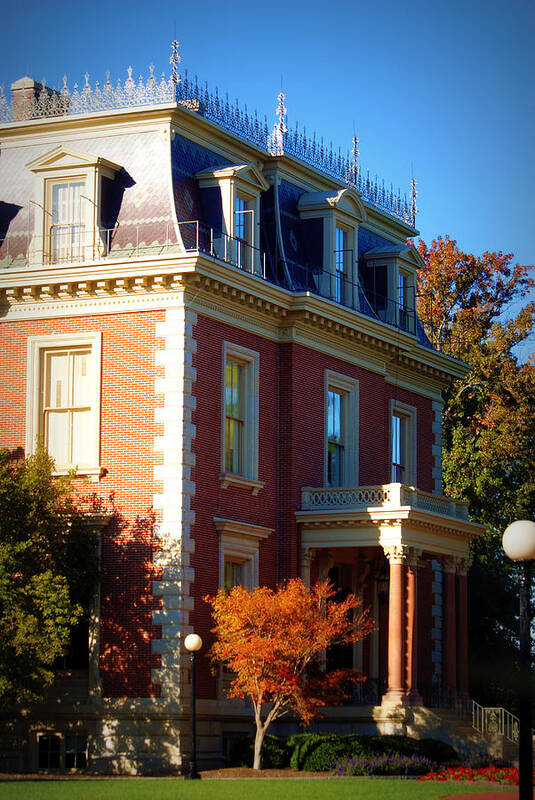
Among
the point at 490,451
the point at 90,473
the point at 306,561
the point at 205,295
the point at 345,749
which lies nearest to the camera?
the point at 345,749

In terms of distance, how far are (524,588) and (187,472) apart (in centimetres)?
1461

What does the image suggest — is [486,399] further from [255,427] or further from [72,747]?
[72,747]

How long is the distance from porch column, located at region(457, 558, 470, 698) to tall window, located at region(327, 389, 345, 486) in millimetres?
3823

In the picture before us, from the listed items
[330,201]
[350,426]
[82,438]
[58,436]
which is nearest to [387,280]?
[330,201]

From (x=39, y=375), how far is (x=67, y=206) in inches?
156

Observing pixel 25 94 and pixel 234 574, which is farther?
pixel 25 94

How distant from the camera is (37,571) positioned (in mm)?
32344

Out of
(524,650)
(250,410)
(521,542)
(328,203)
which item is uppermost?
(328,203)

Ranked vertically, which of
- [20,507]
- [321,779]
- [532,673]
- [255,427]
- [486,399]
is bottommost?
[321,779]

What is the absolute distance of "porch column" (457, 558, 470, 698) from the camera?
4019 cm

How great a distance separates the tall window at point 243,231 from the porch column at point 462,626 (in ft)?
31.9

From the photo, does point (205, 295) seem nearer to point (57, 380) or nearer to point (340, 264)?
point (57, 380)

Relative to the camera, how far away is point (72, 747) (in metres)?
33.5

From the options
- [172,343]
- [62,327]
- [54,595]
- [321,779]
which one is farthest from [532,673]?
[62,327]
